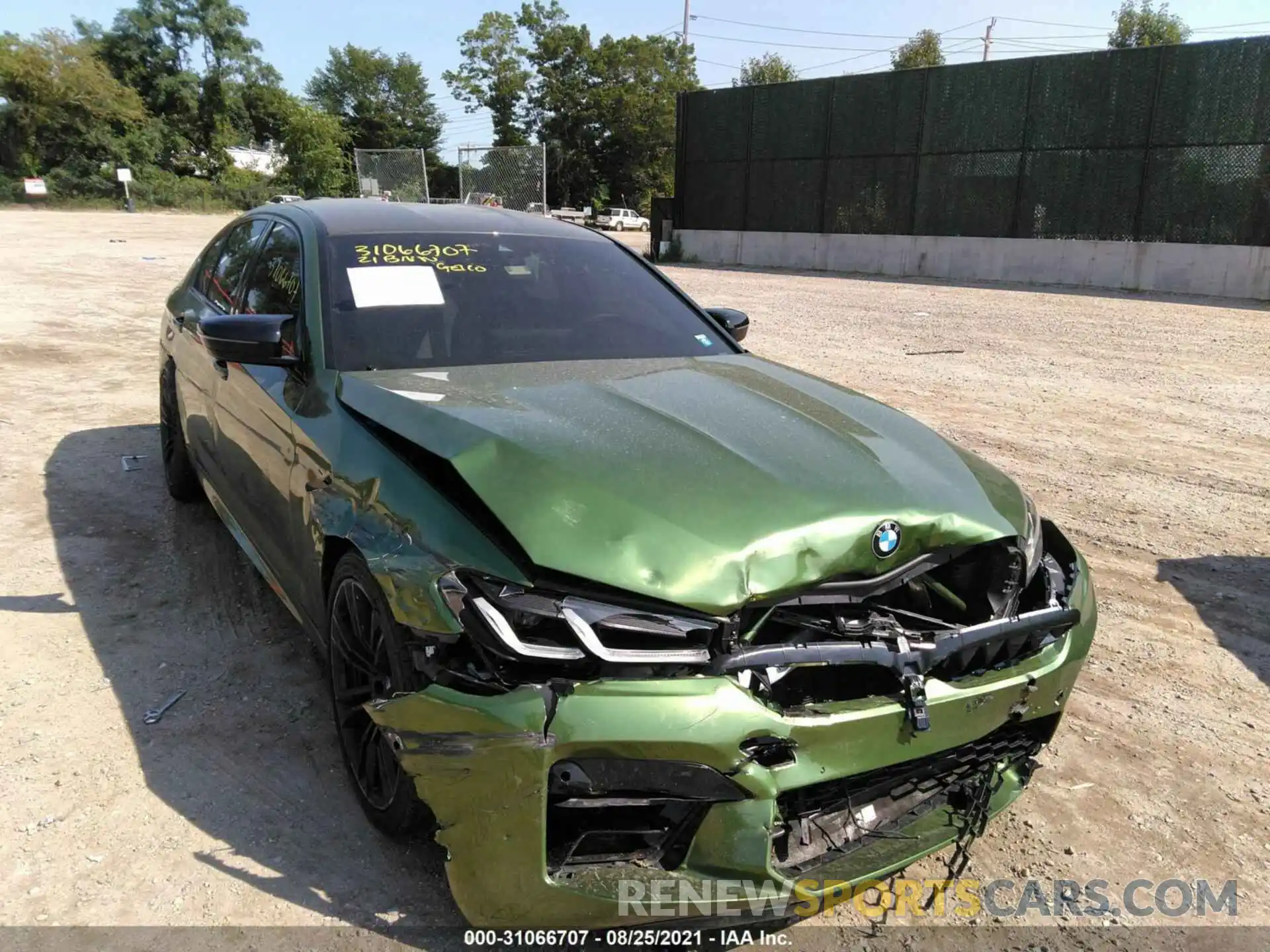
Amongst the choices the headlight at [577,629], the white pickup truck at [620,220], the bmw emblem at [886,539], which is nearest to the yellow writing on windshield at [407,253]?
the headlight at [577,629]

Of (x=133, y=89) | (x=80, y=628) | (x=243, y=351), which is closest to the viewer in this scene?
(x=243, y=351)

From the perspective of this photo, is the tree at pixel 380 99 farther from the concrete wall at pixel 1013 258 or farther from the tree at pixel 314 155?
the concrete wall at pixel 1013 258

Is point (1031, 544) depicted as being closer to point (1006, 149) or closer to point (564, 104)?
point (1006, 149)

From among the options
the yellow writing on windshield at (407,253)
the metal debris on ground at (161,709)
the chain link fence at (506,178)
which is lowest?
the metal debris on ground at (161,709)

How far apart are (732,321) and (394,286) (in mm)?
1512

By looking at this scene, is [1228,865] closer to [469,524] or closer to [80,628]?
[469,524]

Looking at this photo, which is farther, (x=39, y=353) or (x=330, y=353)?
(x=39, y=353)

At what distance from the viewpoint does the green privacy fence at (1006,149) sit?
16938 millimetres

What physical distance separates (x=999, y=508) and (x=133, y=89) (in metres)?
66.6

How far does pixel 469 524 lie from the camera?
1986mm

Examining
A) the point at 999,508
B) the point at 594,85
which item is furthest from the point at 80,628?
the point at 594,85

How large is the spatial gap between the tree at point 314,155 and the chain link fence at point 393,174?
28.7m

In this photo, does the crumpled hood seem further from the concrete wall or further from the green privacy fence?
the green privacy fence

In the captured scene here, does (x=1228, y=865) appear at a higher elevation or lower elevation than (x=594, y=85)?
lower
